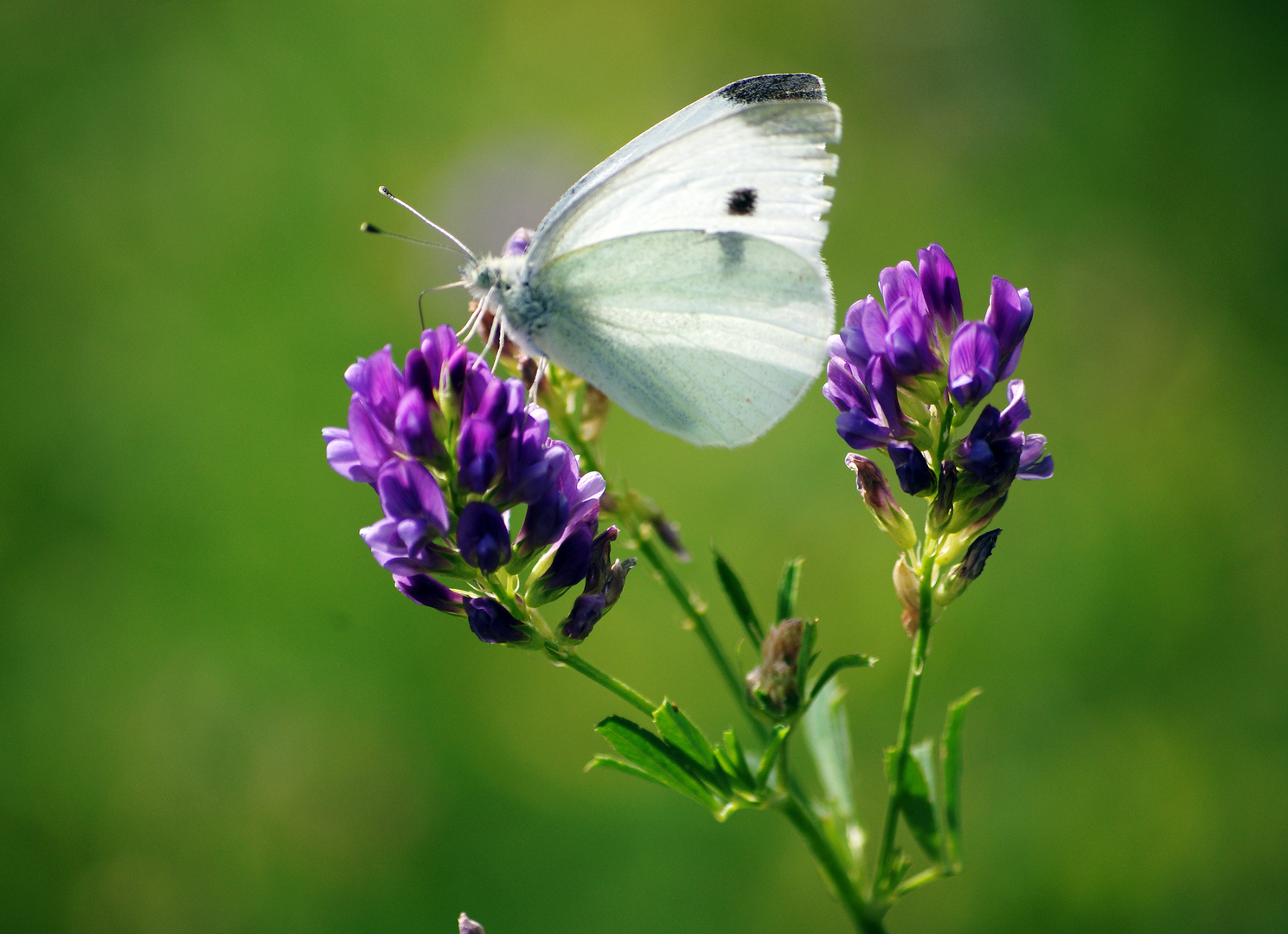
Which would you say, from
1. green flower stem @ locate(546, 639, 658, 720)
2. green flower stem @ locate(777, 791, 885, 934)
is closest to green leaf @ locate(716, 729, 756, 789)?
green flower stem @ locate(777, 791, 885, 934)

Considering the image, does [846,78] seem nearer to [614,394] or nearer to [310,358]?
[310,358]

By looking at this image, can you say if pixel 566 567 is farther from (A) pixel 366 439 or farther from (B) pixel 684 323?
(B) pixel 684 323

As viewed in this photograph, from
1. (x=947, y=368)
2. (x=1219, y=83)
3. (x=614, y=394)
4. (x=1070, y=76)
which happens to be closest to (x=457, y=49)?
(x=1070, y=76)

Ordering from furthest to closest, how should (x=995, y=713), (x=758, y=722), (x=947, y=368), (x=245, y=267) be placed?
(x=245, y=267) → (x=995, y=713) → (x=758, y=722) → (x=947, y=368)

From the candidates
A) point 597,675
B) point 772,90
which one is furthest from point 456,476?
point 772,90

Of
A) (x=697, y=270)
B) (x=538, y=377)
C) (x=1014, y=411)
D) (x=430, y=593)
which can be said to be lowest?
(x=430, y=593)
